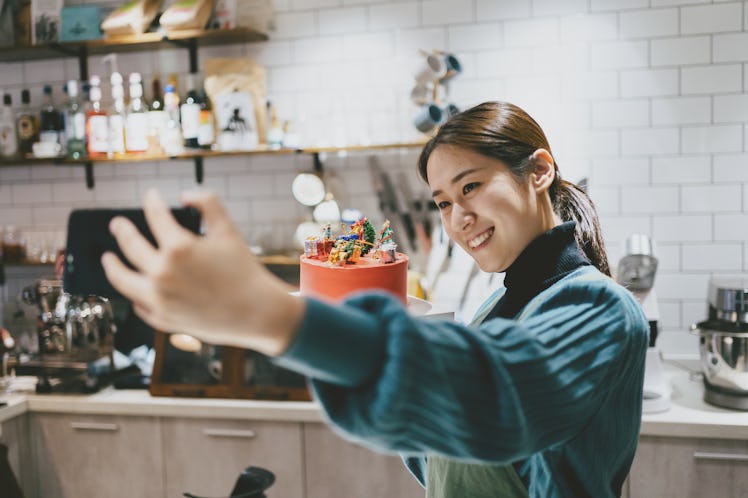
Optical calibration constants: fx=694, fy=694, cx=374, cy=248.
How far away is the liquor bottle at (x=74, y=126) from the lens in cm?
341

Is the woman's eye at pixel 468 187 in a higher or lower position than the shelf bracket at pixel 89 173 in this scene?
lower

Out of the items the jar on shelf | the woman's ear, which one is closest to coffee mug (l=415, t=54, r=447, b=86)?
the woman's ear

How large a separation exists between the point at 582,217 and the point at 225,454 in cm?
204

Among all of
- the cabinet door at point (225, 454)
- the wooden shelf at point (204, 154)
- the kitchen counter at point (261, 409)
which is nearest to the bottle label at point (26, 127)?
the wooden shelf at point (204, 154)

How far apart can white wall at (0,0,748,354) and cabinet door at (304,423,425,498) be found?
1146 millimetres

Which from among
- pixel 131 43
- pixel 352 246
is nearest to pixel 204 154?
pixel 131 43

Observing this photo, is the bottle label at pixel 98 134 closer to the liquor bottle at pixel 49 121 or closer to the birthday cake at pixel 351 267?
the liquor bottle at pixel 49 121

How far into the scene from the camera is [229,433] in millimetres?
2748

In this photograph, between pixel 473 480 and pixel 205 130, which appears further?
pixel 205 130

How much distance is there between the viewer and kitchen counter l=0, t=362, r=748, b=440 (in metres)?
2.38

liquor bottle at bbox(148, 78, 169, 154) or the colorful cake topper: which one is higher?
liquor bottle at bbox(148, 78, 169, 154)

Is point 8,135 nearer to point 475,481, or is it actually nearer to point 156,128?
point 156,128

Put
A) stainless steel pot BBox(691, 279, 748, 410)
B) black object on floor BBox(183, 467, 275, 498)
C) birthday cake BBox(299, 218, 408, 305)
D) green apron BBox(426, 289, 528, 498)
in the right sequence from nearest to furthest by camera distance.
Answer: green apron BBox(426, 289, 528, 498) → birthday cake BBox(299, 218, 408, 305) → black object on floor BBox(183, 467, 275, 498) → stainless steel pot BBox(691, 279, 748, 410)

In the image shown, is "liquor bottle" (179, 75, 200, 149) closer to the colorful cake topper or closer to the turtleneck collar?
the colorful cake topper
